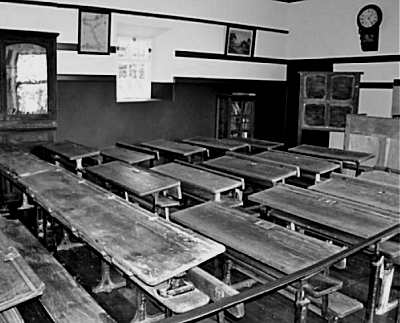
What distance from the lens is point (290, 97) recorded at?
8.06 metres

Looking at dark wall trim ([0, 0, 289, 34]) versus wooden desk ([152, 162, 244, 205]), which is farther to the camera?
dark wall trim ([0, 0, 289, 34])

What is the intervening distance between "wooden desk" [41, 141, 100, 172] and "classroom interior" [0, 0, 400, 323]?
0.04 metres

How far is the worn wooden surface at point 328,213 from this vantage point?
2572 mm

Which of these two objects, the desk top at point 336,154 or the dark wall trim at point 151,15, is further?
the dark wall trim at point 151,15

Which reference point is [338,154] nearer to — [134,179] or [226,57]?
[134,179]

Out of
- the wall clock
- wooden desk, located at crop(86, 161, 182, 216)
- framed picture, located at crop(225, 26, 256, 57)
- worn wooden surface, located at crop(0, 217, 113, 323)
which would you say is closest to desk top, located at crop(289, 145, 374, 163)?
wooden desk, located at crop(86, 161, 182, 216)

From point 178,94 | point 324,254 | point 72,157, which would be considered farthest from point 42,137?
point 324,254

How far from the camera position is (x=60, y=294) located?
2.25 m

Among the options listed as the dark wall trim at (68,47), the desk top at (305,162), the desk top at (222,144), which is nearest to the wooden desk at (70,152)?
the dark wall trim at (68,47)

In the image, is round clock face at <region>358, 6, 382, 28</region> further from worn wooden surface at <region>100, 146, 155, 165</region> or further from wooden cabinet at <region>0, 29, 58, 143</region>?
wooden cabinet at <region>0, 29, 58, 143</region>

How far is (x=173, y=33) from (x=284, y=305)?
4.66 m

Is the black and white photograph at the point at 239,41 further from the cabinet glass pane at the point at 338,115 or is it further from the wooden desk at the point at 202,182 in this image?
the wooden desk at the point at 202,182

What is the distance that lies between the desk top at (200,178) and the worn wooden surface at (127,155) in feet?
2.21

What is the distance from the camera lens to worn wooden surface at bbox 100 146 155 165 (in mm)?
4880
